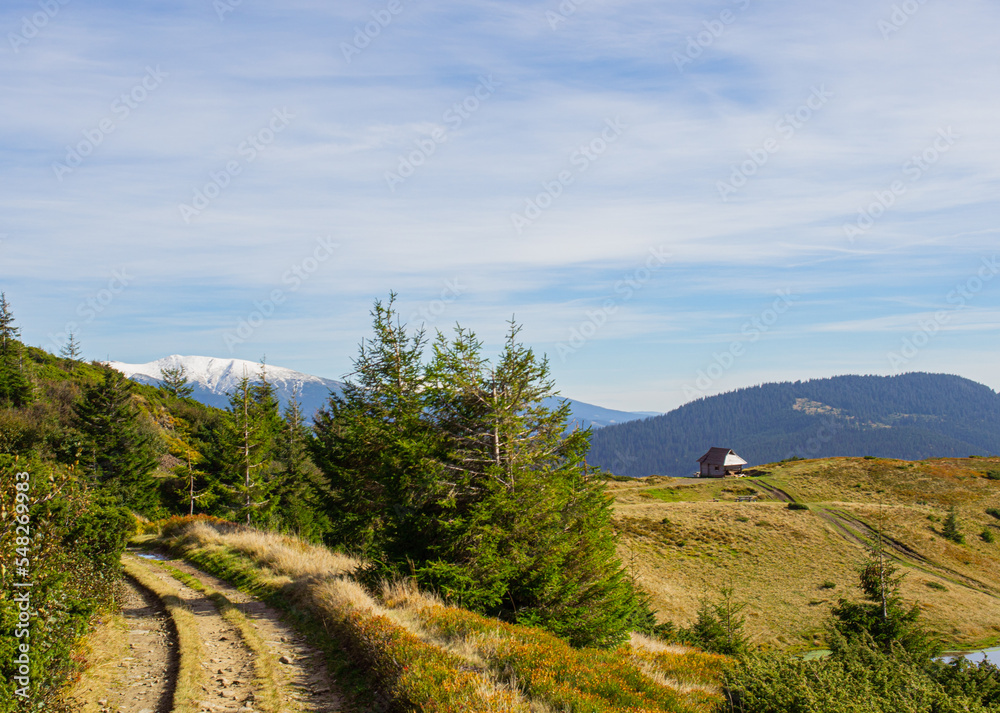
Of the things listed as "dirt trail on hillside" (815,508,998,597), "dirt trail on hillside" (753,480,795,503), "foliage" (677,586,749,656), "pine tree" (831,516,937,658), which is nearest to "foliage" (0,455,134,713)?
"foliage" (677,586,749,656)

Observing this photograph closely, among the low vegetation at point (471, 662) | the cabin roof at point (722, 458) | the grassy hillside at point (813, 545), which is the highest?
the low vegetation at point (471, 662)

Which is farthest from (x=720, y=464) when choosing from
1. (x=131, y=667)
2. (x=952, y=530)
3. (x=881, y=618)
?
(x=131, y=667)

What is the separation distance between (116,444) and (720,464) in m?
104

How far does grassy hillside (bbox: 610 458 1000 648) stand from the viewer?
44.0 metres

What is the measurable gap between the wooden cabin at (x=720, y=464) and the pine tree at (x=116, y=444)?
326 ft

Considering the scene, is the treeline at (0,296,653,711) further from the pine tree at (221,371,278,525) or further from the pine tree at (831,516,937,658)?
the pine tree at (221,371,278,525)

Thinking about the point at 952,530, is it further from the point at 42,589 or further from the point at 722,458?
the point at 42,589

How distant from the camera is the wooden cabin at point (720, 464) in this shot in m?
115

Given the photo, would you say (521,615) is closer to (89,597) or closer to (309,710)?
(309,710)

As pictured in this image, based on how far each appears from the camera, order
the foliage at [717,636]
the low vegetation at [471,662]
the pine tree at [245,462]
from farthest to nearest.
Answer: the pine tree at [245,462], the foliage at [717,636], the low vegetation at [471,662]

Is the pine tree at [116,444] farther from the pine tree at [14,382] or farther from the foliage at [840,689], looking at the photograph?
the foliage at [840,689]

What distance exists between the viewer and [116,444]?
43.0 m

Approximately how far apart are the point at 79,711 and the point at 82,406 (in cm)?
4237

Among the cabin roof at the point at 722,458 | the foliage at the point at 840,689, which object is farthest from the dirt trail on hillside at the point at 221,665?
the cabin roof at the point at 722,458
